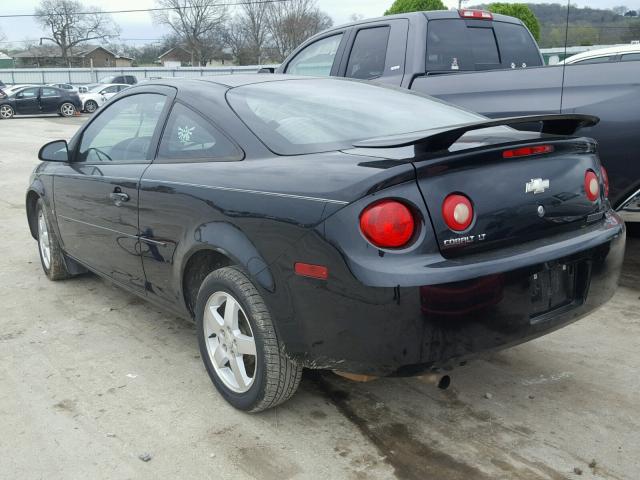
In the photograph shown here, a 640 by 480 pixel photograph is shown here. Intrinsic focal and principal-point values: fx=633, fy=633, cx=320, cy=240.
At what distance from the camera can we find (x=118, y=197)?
3.62 metres

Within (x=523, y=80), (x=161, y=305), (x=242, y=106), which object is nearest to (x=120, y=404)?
(x=161, y=305)

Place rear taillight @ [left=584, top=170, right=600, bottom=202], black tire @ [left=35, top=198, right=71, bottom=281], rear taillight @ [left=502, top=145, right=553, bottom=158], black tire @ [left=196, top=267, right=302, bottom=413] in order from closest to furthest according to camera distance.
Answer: rear taillight @ [left=502, top=145, right=553, bottom=158] < black tire @ [left=196, top=267, right=302, bottom=413] < rear taillight @ [left=584, top=170, right=600, bottom=202] < black tire @ [left=35, top=198, right=71, bottom=281]

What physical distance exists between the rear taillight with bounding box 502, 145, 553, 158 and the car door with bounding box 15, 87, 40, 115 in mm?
28295

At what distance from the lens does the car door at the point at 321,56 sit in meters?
6.05

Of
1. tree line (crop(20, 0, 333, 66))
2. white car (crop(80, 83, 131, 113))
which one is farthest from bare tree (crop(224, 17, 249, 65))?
white car (crop(80, 83, 131, 113))

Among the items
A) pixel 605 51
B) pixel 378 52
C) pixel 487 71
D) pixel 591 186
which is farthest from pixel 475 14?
pixel 591 186

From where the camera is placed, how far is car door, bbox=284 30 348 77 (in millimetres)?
6047

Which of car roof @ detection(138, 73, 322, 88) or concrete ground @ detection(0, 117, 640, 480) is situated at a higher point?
car roof @ detection(138, 73, 322, 88)

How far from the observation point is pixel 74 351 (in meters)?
3.75

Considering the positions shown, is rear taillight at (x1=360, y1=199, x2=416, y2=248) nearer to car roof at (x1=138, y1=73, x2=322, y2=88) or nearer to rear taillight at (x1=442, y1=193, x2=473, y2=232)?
rear taillight at (x1=442, y1=193, x2=473, y2=232)

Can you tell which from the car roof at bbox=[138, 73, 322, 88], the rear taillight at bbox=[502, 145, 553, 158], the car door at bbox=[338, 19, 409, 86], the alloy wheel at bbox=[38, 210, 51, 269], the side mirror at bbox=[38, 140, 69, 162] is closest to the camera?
the rear taillight at bbox=[502, 145, 553, 158]

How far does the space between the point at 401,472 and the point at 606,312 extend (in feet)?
7.78

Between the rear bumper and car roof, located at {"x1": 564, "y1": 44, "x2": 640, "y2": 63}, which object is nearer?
the rear bumper

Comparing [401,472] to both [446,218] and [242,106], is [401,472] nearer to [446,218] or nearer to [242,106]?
[446,218]
